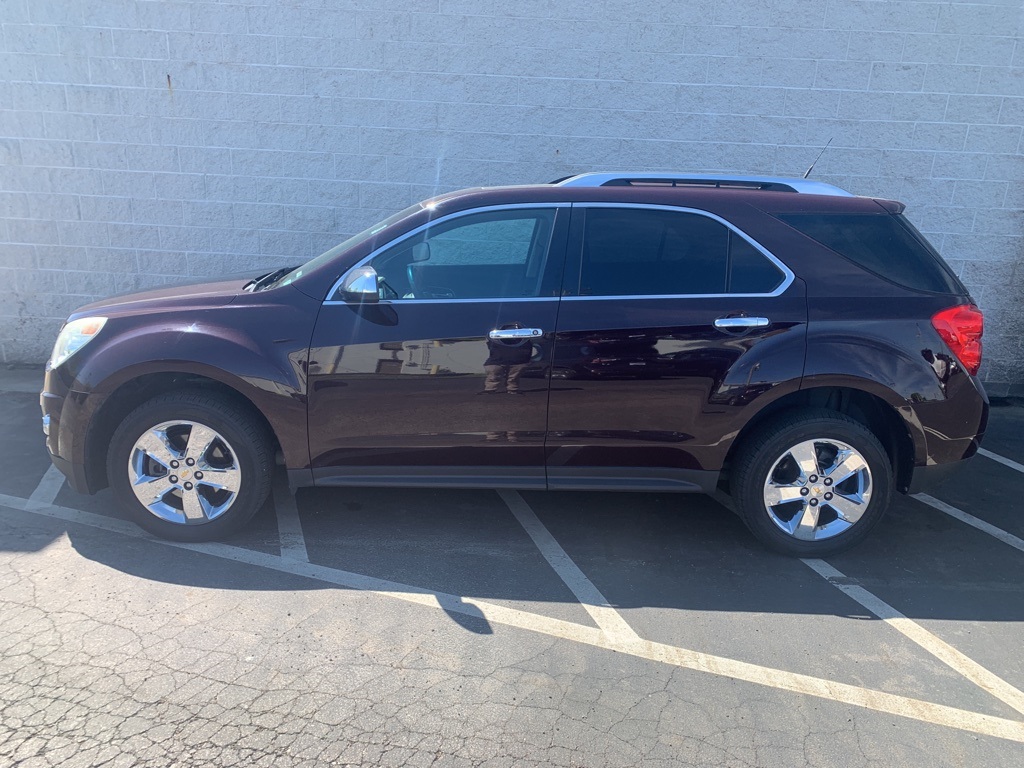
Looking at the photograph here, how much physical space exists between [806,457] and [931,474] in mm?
702

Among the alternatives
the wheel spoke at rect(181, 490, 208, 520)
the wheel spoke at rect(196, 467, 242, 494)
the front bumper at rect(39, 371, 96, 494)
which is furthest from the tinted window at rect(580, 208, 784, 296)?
the front bumper at rect(39, 371, 96, 494)

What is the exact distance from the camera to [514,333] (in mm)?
3830

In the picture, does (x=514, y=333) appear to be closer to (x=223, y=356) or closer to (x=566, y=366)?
(x=566, y=366)

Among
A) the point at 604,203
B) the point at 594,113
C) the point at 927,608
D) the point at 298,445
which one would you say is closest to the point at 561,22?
the point at 594,113

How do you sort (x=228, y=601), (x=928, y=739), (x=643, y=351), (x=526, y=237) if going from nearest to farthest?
(x=928, y=739) → (x=228, y=601) → (x=643, y=351) → (x=526, y=237)

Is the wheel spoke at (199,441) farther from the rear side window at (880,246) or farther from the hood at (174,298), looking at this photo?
the rear side window at (880,246)

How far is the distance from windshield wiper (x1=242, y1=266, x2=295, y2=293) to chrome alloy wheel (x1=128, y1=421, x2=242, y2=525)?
794 millimetres

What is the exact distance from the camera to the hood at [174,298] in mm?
4000

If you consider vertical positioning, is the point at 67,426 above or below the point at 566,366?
below

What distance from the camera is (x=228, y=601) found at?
3539 mm

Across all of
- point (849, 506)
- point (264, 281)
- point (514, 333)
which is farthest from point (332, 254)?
point (849, 506)

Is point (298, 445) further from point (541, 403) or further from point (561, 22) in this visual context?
point (561, 22)

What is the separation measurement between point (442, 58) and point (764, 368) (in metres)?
4.20

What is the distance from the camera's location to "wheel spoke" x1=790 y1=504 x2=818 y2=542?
4043 millimetres
